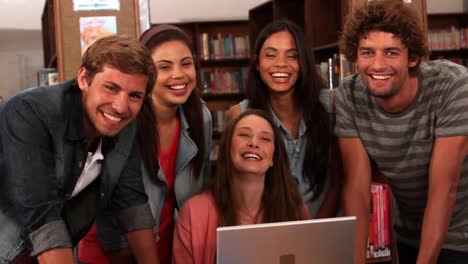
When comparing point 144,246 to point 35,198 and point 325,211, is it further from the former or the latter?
point 325,211

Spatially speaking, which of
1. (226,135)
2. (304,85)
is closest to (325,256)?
(226,135)

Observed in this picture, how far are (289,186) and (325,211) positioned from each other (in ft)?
0.97

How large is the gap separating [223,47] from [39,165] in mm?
5880

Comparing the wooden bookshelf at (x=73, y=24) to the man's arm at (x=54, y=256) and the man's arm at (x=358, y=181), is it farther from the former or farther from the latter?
the man's arm at (x=54, y=256)

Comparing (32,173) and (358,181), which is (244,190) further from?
(32,173)

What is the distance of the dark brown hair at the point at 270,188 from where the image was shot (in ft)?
7.11

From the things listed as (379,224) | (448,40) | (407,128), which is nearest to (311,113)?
(407,128)

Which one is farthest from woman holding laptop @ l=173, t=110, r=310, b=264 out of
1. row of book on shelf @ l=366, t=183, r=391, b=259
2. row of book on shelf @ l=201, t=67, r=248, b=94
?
row of book on shelf @ l=201, t=67, r=248, b=94

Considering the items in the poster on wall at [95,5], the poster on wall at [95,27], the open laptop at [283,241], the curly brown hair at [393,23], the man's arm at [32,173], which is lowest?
the open laptop at [283,241]

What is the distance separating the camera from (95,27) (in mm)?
3436

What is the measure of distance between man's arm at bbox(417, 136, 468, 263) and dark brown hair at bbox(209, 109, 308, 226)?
18.3 inches

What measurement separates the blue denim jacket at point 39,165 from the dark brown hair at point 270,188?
23.5 inches

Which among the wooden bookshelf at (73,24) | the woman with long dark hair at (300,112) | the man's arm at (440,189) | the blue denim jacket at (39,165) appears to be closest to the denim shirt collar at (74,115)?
the blue denim jacket at (39,165)

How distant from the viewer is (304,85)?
243 centimetres
